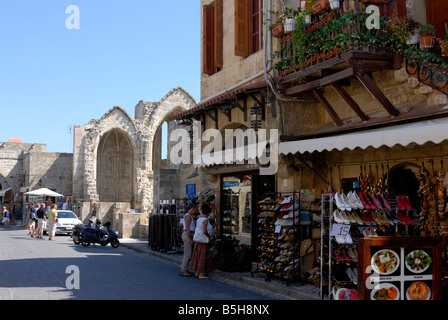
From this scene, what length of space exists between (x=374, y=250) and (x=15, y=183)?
38.6m

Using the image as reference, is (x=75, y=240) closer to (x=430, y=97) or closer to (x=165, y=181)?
(x=165, y=181)

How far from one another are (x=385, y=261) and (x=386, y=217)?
1.76 m

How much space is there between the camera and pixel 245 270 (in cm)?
1199

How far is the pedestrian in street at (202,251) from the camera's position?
11.6 m

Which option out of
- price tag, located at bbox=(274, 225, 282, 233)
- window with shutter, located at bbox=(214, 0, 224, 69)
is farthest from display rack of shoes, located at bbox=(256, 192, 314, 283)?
A: window with shutter, located at bbox=(214, 0, 224, 69)

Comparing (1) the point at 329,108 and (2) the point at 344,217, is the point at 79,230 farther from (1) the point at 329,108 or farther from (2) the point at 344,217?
(2) the point at 344,217

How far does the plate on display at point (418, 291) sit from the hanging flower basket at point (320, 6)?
17.5 ft

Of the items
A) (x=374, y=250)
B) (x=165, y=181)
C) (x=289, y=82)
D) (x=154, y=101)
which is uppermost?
(x=154, y=101)

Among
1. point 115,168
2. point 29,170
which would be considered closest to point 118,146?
point 115,168

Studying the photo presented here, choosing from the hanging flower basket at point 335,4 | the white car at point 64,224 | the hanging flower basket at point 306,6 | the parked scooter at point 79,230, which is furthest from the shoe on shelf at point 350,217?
the white car at point 64,224

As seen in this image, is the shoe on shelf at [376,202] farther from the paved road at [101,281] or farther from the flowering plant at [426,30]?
the flowering plant at [426,30]

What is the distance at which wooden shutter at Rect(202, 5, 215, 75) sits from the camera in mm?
15820
